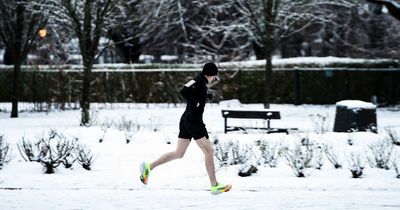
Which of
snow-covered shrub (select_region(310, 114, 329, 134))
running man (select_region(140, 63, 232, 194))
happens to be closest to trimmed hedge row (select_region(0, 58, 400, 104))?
snow-covered shrub (select_region(310, 114, 329, 134))

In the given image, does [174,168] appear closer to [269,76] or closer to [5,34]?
[269,76]

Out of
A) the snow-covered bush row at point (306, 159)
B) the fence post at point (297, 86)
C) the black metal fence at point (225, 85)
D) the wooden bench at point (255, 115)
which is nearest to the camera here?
the snow-covered bush row at point (306, 159)

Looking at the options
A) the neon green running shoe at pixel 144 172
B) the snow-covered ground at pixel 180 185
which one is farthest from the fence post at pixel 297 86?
the neon green running shoe at pixel 144 172

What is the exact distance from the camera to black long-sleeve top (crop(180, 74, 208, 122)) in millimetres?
7781

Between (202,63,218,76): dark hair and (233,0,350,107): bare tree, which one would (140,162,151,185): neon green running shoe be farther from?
(233,0,350,107): bare tree

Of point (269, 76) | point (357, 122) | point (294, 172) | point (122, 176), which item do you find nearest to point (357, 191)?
point (294, 172)

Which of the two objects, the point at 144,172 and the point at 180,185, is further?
the point at 180,185

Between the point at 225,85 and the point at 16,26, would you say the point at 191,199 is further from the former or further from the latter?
the point at 225,85

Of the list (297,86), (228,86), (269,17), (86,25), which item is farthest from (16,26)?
(297,86)

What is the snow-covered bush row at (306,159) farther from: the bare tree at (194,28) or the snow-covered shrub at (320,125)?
the bare tree at (194,28)

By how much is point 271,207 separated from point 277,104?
1934 cm

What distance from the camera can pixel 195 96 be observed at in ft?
25.6

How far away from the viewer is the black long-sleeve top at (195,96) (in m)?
7.78

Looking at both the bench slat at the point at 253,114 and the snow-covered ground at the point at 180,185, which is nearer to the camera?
the snow-covered ground at the point at 180,185
